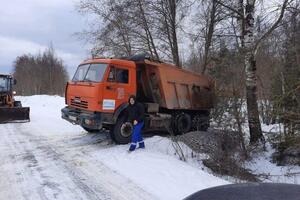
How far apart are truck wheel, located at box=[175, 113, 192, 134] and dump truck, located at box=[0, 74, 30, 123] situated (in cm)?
817

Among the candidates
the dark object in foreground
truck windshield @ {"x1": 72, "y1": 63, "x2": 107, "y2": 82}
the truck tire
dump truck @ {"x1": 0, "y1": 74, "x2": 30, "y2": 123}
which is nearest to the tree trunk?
the truck tire

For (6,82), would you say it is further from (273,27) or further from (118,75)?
(273,27)

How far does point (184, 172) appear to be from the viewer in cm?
847

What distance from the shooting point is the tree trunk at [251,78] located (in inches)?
533

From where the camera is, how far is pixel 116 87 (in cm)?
1209

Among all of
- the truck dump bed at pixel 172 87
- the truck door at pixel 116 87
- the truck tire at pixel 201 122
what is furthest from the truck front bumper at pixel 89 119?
the truck tire at pixel 201 122

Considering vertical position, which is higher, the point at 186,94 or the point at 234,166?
the point at 186,94

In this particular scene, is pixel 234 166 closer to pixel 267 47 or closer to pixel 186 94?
pixel 186 94

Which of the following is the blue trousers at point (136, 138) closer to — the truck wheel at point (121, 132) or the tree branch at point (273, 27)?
the truck wheel at point (121, 132)

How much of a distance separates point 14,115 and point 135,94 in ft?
29.1

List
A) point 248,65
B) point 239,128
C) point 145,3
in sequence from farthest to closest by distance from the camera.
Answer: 1. point 145,3
2. point 248,65
3. point 239,128

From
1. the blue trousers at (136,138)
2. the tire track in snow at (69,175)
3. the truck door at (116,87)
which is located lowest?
the tire track in snow at (69,175)

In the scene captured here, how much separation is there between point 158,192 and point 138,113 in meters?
4.36

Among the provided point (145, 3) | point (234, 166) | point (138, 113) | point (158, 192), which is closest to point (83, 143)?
point (138, 113)
